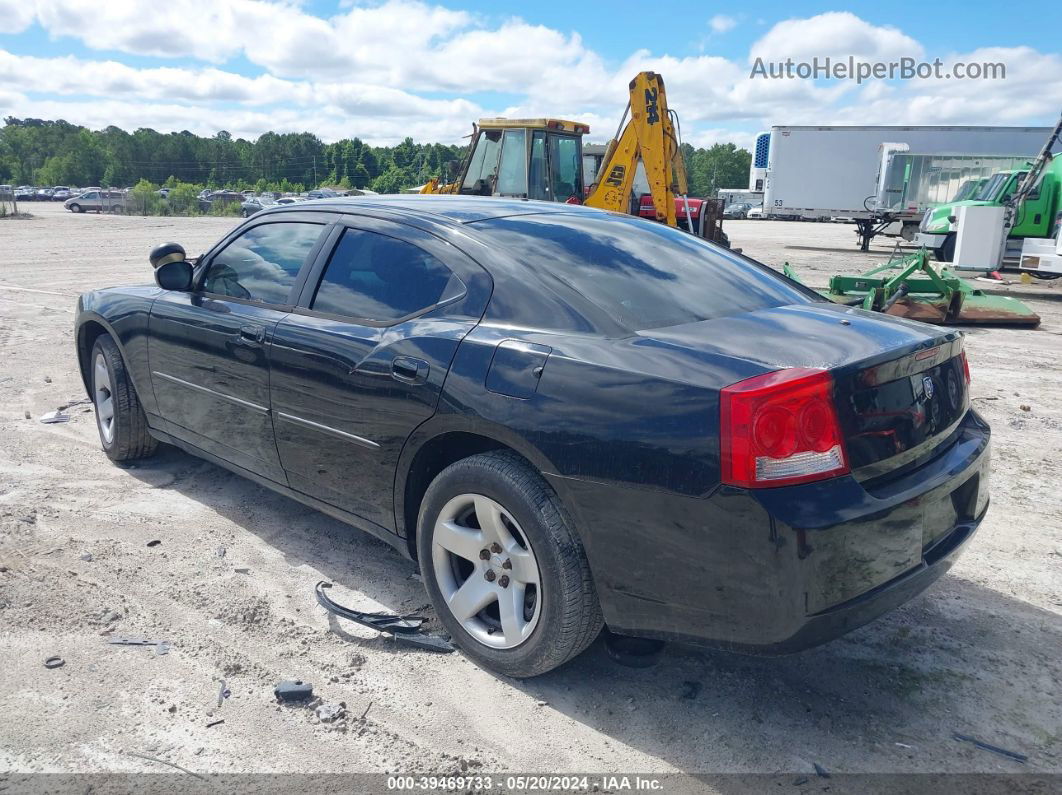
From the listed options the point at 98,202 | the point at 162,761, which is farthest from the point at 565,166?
the point at 98,202

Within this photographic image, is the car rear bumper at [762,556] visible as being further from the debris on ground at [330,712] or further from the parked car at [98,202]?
Result: the parked car at [98,202]

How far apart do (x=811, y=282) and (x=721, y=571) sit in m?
14.4

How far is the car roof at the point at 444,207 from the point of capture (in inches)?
138

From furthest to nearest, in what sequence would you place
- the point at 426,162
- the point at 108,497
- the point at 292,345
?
the point at 426,162
the point at 108,497
the point at 292,345

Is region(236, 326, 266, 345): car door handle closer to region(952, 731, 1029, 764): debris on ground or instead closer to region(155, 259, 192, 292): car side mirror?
region(155, 259, 192, 292): car side mirror

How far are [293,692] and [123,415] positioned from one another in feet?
8.77

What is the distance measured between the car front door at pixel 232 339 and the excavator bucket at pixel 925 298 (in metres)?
7.34

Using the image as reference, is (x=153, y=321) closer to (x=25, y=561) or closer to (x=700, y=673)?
(x=25, y=561)

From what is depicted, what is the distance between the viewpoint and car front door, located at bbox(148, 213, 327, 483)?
12.3 feet

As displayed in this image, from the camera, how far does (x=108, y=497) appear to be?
4547mm

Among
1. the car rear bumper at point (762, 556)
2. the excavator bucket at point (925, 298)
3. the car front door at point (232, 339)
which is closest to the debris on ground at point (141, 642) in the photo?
the car front door at point (232, 339)

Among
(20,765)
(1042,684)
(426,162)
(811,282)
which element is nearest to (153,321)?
(20,765)

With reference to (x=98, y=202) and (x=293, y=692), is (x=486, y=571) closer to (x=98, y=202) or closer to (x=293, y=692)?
(x=293, y=692)

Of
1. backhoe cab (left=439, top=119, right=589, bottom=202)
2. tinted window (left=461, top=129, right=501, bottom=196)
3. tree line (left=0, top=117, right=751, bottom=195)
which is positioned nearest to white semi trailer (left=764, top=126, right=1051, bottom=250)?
backhoe cab (left=439, top=119, right=589, bottom=202)
